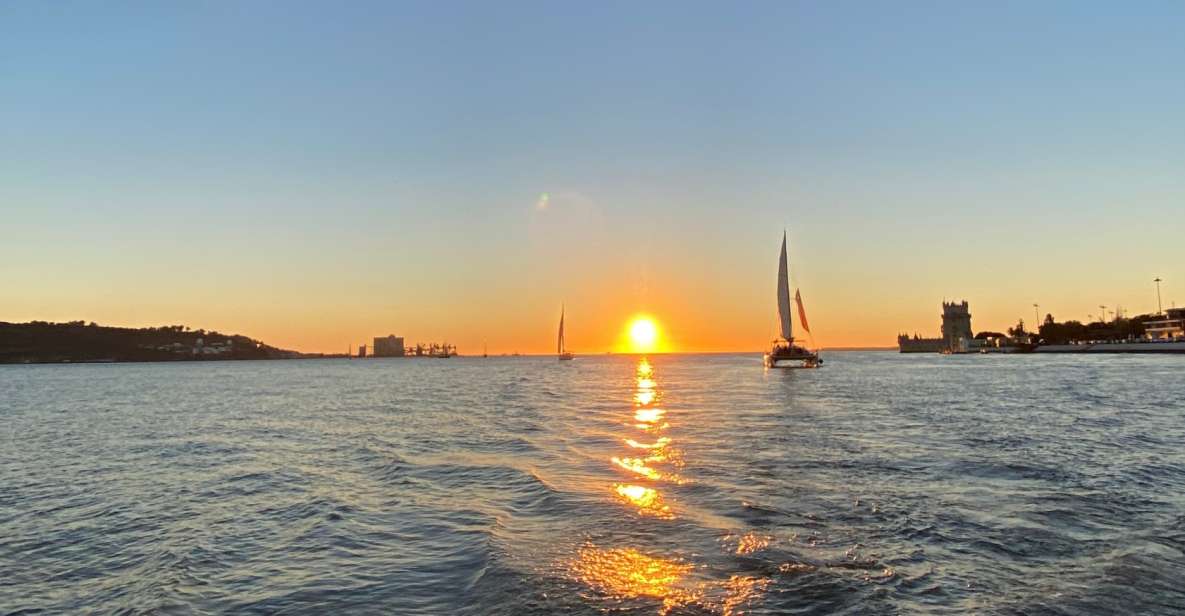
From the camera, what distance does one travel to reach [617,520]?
49.0 feet

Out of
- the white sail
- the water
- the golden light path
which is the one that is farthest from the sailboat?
the golden light path

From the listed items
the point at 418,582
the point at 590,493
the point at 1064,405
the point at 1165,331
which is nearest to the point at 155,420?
the point at 590,493

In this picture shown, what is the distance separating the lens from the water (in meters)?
10.3

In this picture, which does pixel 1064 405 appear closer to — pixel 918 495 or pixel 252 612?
pixel 918 495

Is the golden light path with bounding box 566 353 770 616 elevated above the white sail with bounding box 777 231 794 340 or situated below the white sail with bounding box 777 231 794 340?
below

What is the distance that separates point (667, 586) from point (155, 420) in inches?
1896

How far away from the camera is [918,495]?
652 inches

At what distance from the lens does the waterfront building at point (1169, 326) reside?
589 ft

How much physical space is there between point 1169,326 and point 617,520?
23894 cm

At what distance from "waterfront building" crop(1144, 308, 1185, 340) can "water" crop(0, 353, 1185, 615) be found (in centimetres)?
20023

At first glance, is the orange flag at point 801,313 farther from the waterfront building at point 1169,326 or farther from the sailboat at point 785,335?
the waterfront building at point 1169,326

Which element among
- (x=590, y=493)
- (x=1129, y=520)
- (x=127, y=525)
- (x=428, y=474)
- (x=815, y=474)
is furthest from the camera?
(x=428, y=474)

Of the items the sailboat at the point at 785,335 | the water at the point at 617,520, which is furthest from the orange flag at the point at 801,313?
the water at the point at 617,520

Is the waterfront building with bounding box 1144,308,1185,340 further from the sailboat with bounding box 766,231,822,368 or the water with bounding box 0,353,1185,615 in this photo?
the water with bounding box 0,353,1185,615
